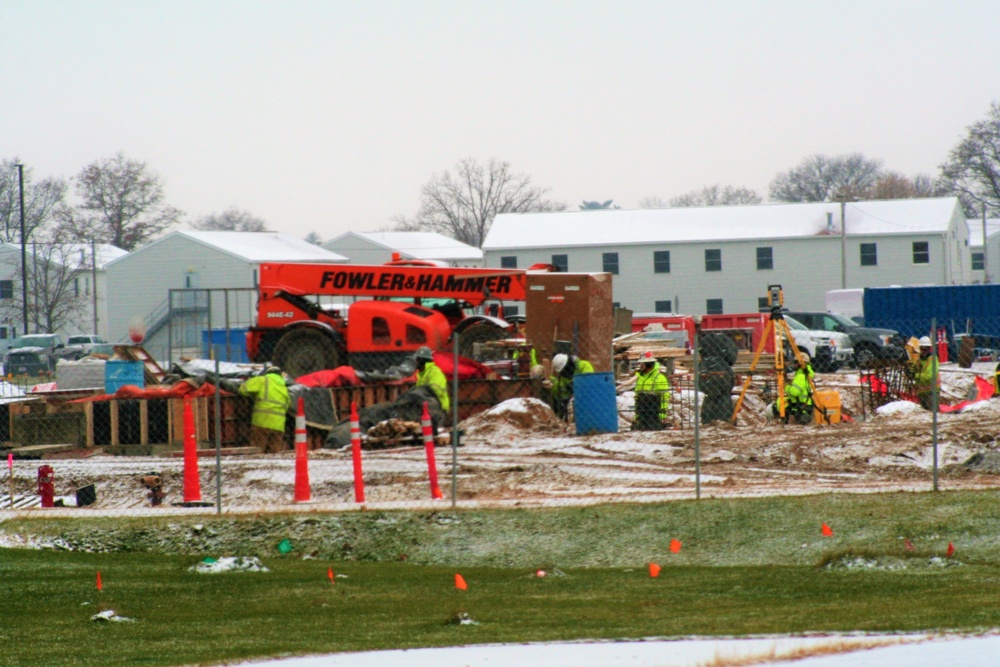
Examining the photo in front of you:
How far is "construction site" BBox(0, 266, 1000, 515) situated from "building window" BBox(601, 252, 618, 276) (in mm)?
34700

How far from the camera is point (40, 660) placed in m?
7.40

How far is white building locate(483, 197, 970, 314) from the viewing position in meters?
60.0

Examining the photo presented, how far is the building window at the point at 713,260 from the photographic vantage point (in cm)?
6228

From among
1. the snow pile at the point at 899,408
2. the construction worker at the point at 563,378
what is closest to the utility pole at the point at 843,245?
the snow pile at the point at 899,408

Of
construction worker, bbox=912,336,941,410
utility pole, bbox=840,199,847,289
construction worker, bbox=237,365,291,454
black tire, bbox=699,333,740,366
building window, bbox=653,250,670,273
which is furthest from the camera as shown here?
building window, bbox=653,250,670,273

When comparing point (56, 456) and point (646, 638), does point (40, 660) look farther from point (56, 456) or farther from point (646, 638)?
point (56, 456)

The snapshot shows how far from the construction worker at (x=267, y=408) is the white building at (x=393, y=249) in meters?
59.9

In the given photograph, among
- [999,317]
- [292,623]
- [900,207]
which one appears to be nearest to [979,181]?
[900,207]

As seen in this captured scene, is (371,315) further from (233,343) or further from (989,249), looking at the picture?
(989,249)

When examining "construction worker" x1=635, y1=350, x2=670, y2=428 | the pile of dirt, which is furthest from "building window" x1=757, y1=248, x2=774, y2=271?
"construction worker" x1=635, y1=350, x2=670, y2=428

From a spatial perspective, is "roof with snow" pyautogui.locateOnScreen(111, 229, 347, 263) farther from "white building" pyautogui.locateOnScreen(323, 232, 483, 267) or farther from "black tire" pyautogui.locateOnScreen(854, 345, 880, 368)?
"black tire" pyautogui.locateOnScreen(854, 345, 880, 368)

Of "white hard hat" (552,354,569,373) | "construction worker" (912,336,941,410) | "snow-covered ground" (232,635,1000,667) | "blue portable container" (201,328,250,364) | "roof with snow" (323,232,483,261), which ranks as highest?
"roof with snow" (323,232,483,261)

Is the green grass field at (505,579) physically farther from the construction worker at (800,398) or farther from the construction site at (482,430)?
the construction worker at (800,398)

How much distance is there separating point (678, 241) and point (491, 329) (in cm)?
3759
